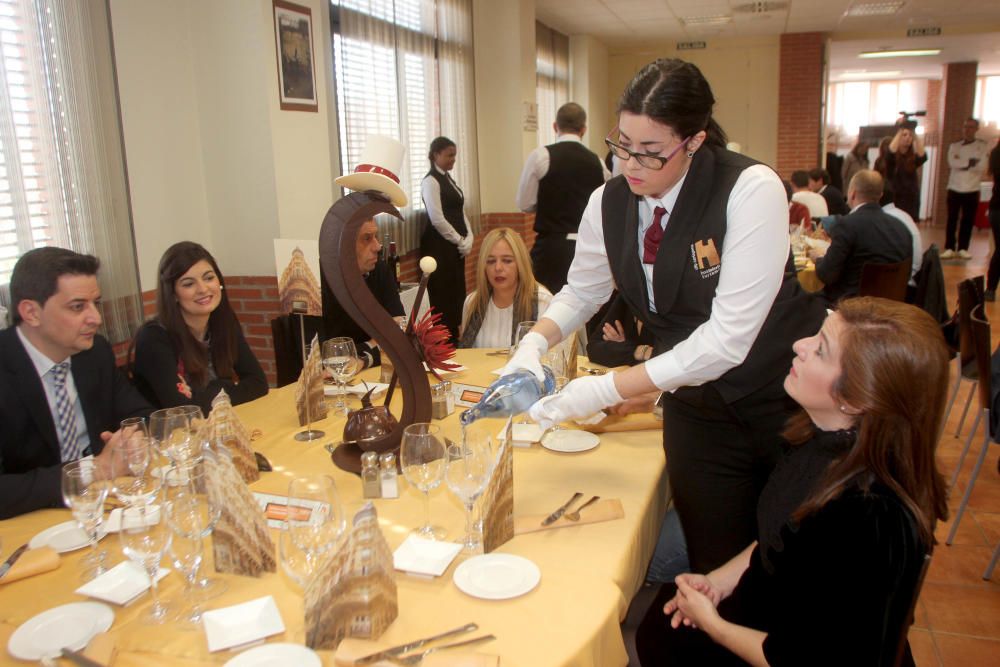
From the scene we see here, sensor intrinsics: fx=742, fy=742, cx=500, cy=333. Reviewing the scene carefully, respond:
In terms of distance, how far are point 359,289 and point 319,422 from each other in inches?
22.5

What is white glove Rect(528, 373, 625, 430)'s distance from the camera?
1.63 meters

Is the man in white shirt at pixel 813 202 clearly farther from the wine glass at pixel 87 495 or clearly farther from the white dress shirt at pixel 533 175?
the wine glass at pixel 87 495

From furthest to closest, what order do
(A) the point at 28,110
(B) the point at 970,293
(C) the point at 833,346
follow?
(B) the point at 970,293 → (A) the point at 28,110 → (C) the point at 833,346

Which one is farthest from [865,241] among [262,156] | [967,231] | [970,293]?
[967,231]

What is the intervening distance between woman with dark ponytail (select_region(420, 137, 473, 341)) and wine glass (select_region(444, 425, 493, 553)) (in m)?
4.19

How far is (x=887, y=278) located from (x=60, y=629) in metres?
4.50

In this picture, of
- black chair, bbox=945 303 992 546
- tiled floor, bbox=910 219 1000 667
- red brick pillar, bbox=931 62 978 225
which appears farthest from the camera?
red brick pillar, bbox=931 62 978 225

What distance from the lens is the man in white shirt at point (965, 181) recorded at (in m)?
10.1

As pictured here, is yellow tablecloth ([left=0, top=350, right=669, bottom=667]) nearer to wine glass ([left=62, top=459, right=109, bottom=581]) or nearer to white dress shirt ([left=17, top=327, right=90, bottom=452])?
wine glass ([left=62, top=459, right=109, bottom=581])

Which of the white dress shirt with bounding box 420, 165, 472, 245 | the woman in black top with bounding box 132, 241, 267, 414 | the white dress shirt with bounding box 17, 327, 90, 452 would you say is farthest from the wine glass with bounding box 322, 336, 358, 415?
the white dress shirt with bounding box 420, 165, 472, 245

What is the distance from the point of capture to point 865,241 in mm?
4465

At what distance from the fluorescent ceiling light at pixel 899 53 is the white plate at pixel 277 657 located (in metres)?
13.6

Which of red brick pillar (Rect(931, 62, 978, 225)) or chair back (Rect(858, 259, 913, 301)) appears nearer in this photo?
chair back (Rect(858, 259, 913, 301))

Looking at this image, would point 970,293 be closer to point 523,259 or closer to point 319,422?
point 523,259
